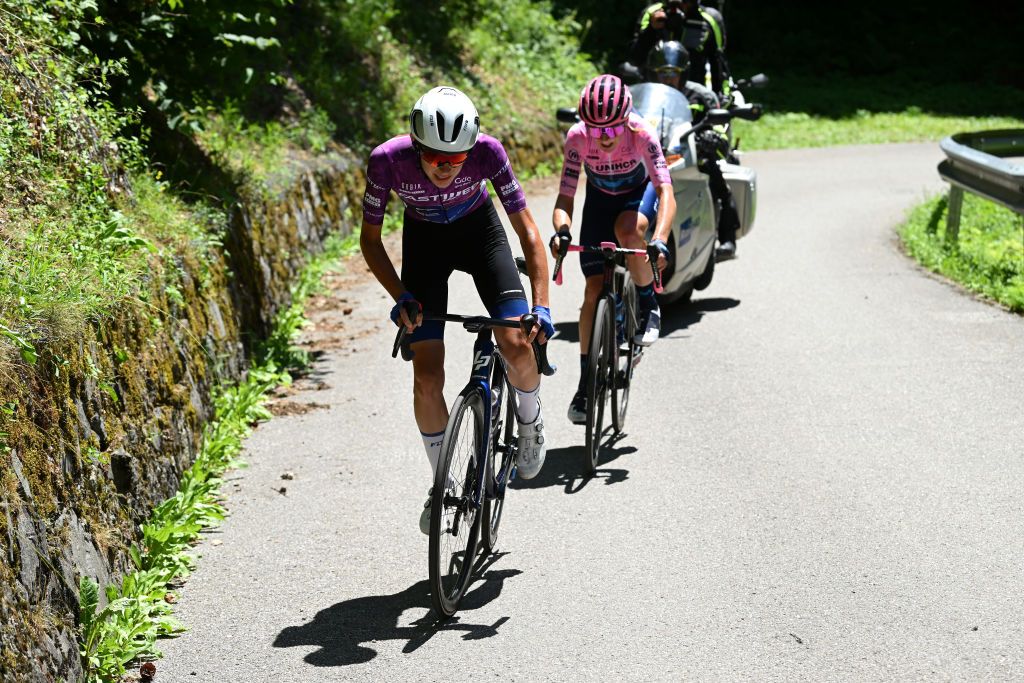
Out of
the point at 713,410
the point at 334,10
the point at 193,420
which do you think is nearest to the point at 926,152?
the point at 334,10

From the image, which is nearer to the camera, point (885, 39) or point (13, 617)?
point (13, 617)

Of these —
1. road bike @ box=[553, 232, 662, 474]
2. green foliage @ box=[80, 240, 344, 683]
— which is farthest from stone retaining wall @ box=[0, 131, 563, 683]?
road bike @ box=[553, 232, 662, 474]

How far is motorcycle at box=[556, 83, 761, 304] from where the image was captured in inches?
419

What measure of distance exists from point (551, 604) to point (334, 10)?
1391cm

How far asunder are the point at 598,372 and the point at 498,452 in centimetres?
137

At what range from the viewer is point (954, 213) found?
13.3 m

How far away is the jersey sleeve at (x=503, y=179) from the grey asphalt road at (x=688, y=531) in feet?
5.76

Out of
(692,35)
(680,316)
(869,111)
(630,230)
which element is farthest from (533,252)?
(869,111)

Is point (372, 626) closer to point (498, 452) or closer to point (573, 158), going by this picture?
point (498, 452)

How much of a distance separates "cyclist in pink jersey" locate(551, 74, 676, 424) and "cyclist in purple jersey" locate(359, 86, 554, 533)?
1405mm

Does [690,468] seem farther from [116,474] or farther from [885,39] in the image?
[885,39]

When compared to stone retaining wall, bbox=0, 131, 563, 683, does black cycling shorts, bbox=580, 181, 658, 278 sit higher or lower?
higher

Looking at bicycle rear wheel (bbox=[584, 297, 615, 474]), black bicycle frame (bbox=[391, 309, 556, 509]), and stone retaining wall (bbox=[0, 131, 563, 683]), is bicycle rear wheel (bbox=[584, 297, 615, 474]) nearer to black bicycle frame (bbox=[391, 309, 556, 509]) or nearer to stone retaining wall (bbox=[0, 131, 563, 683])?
black bicycle frame (bbox=[391, 309, 556, 509])

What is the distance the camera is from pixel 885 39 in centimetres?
3541
